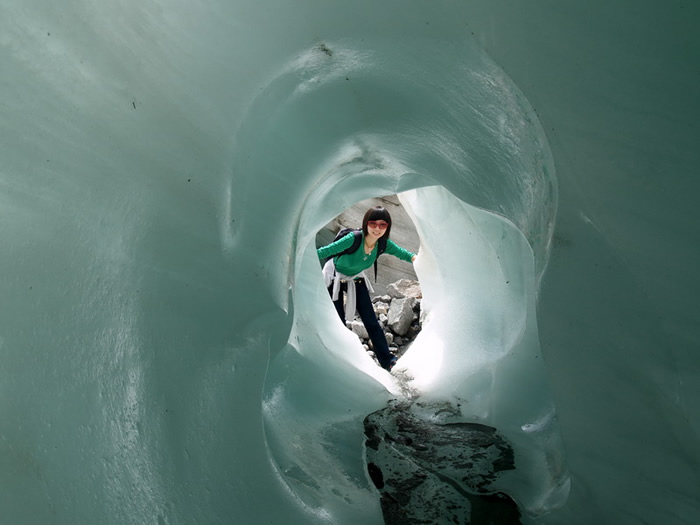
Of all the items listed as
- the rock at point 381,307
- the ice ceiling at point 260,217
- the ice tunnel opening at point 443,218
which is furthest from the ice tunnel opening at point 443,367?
the rock at point 381,307

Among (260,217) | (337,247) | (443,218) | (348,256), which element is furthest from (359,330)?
(260,217)

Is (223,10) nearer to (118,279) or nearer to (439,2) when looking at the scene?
(439,2)

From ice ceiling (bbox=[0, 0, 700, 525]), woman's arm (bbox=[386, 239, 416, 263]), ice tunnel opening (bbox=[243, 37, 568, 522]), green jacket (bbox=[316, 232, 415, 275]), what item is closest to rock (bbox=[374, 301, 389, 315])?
woman's arm (bbox=[386, 239, 416, 263])

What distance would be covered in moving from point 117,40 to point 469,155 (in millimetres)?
1022

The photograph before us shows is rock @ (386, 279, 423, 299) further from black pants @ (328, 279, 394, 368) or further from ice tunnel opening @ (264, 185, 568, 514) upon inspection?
ice tunnel opening @ (264, 185, 568, 514)

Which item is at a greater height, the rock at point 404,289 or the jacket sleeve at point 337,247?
the jacket sleeve at point 337,247

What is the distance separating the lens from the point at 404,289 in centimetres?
575

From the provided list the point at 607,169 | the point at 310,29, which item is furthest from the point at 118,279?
the point at 607,169

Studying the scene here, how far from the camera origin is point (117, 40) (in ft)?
3.66

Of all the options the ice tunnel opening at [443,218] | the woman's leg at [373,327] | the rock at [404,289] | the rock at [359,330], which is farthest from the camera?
the rock at [404,289]

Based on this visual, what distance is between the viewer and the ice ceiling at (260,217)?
1012mm

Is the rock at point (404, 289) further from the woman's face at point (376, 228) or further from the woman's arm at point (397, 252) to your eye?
the woman's face at point (376, 228)

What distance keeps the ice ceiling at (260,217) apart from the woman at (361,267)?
1.76 metres

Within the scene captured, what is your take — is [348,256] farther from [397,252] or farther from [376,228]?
[397,252]
